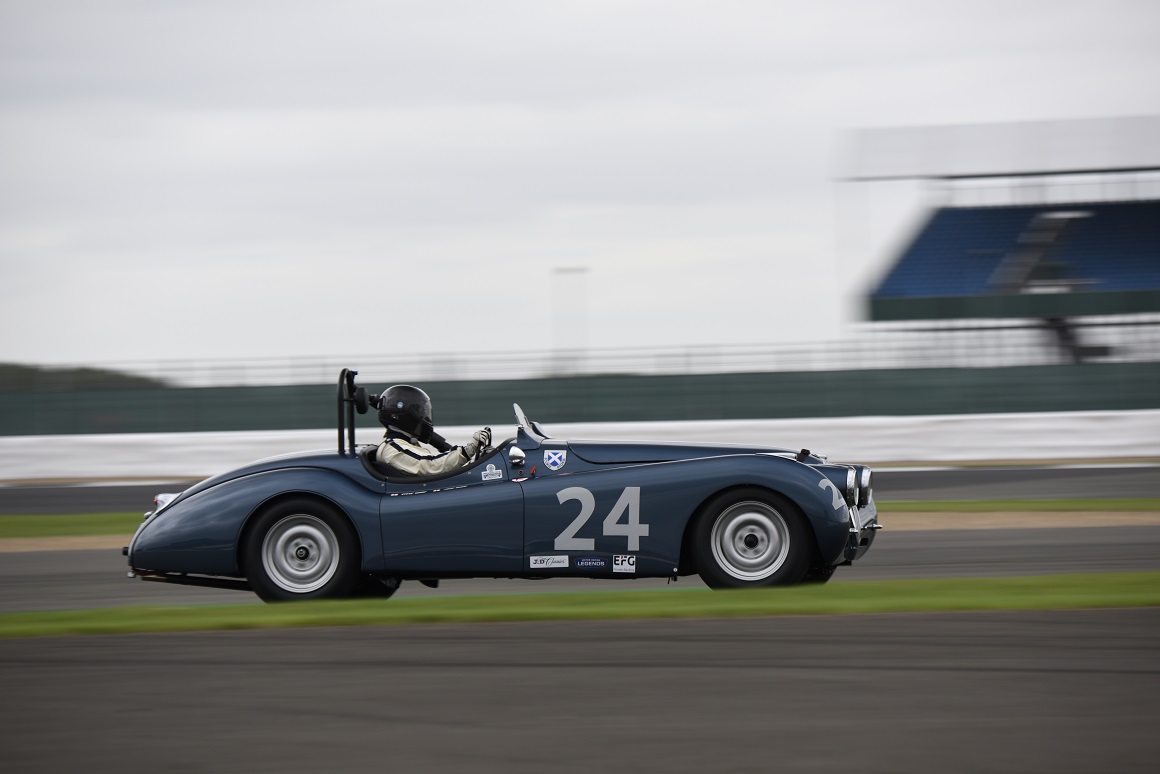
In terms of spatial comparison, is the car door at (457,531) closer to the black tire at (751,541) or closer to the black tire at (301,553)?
the black tire at (301,553)

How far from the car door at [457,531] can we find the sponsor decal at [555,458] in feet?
0.72

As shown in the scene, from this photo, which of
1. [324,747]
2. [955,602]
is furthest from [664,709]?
[955,602]

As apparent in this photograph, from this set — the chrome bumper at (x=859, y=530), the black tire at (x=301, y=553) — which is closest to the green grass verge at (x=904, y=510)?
the chrome bumper at (x=859, y=530)

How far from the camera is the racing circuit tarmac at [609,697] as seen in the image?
3910mm

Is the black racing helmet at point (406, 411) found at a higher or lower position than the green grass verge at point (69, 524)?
higher

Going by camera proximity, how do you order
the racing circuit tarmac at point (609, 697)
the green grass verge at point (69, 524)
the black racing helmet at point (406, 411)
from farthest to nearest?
1. the green grass verge at point (69, 524)
2. the black racing helmet at point (406, 411)
3. the racing circuit tarmac at point (609, 697)

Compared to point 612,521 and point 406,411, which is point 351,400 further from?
point 612,521

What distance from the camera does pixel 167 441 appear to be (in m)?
20.6

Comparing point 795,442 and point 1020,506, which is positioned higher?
point 795,442

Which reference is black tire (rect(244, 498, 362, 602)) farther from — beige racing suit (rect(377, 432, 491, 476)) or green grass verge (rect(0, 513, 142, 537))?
green grass verge (rect(0, 513, 142, 537))

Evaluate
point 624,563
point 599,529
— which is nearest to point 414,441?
point 599,529

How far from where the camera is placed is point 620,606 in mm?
6785

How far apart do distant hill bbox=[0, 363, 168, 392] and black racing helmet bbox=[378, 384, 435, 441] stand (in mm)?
16384

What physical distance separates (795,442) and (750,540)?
498 inches
